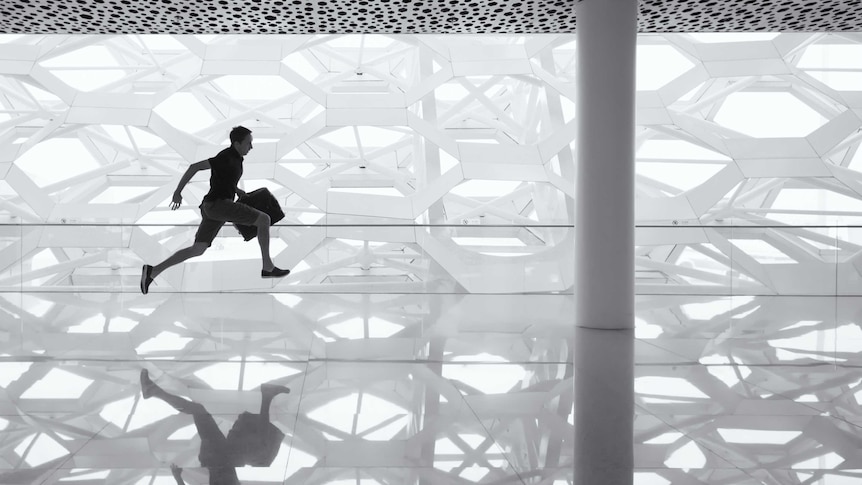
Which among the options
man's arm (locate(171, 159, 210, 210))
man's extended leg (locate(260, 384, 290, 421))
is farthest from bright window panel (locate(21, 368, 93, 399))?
man's arm (locate(171, 159, 210, 210))

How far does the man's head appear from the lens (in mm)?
5571

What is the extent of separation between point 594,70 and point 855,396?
12.9 ft

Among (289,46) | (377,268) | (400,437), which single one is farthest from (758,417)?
(377,268)

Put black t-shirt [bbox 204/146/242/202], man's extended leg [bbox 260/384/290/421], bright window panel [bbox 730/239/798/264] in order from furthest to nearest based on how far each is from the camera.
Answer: bright window panel [bbox 730/239/798/264] < black t-shirt [bbox 204/146/242/202] < man's extended leg [bbox 260/384/290/421]

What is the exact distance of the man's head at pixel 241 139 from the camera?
5.57m

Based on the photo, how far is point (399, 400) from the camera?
11.9 feet

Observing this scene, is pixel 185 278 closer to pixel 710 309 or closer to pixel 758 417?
pixel 710 309

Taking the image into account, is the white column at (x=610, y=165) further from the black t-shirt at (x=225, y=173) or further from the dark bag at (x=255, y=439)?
the dark bag at (x=255, y=439)

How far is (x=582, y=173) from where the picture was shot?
687cm

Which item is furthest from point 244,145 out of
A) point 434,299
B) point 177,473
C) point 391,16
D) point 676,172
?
point 676,172

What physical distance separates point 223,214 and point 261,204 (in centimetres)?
36

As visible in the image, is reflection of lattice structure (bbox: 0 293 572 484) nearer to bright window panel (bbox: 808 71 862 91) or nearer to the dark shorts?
the dark shorts

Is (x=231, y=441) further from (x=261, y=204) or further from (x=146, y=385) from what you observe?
(x=261, y=204)

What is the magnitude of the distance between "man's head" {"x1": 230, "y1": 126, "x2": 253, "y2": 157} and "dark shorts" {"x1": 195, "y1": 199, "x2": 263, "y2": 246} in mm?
464
